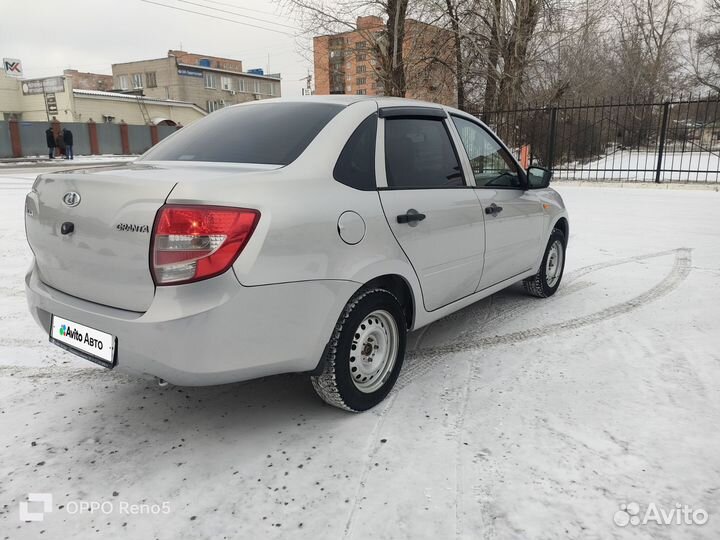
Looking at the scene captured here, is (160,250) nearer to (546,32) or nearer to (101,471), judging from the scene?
(101,471)

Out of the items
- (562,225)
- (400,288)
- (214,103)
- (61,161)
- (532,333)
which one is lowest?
(532,333)

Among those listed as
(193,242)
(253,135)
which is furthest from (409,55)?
(193,242)

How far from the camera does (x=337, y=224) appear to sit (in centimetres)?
248

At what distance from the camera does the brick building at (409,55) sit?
1825 centimetres

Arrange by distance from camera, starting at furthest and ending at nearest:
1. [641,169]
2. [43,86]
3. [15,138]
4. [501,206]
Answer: [43,86] < [15,138] < [641,169] < [501,206]

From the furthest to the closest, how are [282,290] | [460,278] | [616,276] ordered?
[616,276], [460,278], [282,290]

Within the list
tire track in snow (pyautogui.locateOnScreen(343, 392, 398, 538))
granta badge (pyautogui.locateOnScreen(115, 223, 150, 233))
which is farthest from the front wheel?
granta badge (pyautogui.locateOnScreen(115, 223, 150, 233))

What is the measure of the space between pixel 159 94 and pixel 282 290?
241ft

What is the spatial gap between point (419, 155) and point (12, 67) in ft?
180

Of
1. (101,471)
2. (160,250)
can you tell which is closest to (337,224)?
(160,250)

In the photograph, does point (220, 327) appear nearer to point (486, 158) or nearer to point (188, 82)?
point (486, 158)

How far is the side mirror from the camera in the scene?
14.2 ft

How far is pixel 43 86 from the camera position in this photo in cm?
4434

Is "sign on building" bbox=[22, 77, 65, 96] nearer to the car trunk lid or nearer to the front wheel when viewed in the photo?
the front wheel
